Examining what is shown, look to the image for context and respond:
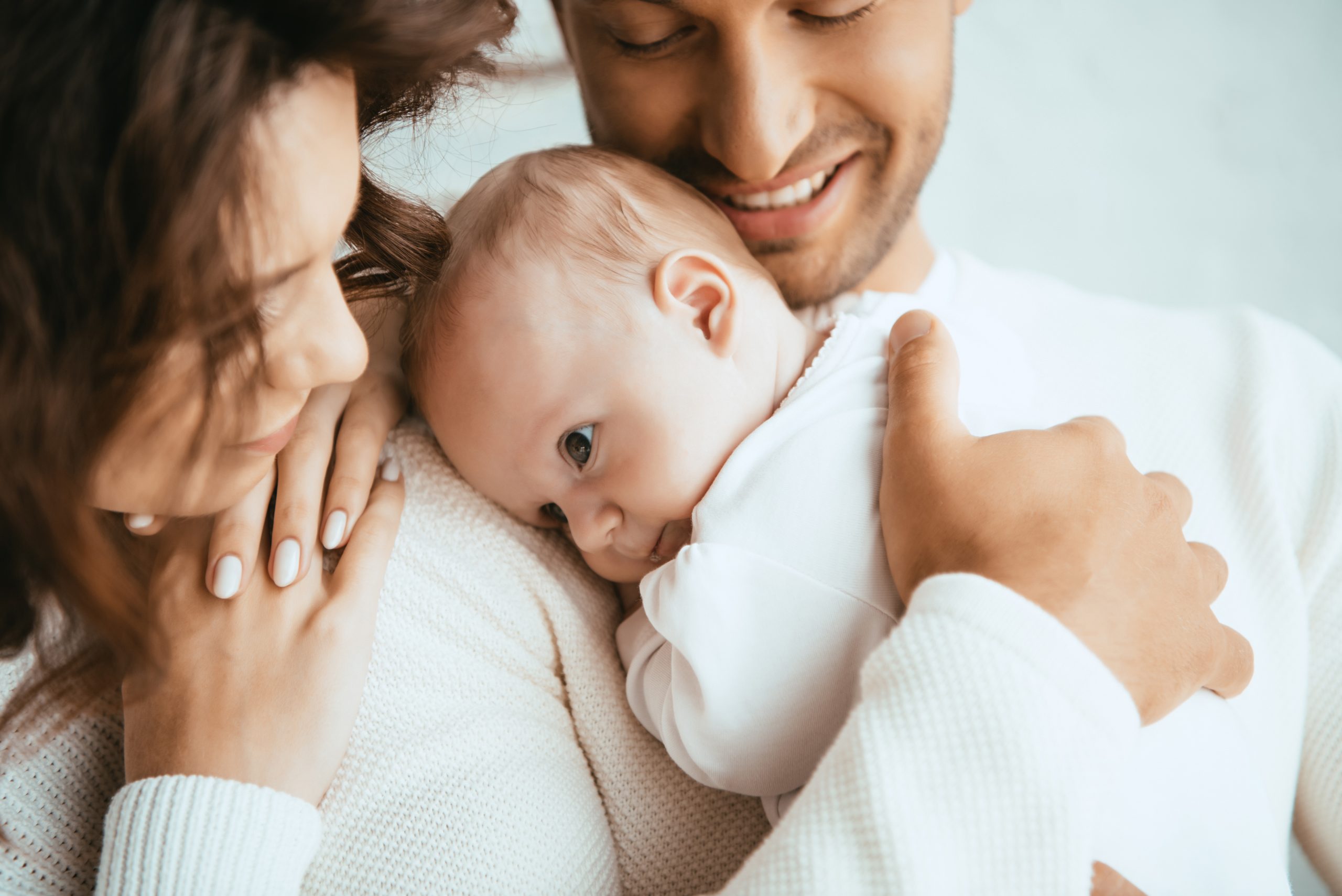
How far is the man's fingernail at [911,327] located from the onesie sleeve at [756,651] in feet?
1.18

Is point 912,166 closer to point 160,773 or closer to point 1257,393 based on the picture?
point 1257,393

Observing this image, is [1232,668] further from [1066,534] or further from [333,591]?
[333,591]

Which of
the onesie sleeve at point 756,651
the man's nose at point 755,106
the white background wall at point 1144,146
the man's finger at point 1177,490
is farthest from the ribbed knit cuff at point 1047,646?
the white background wall at point 1144,146

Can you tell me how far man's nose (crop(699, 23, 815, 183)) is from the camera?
4.06ft

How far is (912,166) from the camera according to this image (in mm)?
1528

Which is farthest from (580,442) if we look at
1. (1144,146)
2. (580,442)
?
(1144,146)

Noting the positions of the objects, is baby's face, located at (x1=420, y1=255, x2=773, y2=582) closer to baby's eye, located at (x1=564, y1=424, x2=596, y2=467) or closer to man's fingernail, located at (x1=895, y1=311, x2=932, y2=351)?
baby's eye, located at (x1=564, y1=424, x2=596, y2=467)

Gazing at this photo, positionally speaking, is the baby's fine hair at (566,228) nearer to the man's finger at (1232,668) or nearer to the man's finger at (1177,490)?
the man's finger at (1177,490)

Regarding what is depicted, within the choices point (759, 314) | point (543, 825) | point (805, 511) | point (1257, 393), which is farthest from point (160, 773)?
point (1257, 393)

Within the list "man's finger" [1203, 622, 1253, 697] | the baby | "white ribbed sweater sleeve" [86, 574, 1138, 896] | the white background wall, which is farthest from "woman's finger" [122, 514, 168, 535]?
the white background wall

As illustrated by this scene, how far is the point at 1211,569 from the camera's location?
1.08 metres

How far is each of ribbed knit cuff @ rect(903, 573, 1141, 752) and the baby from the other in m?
0.18

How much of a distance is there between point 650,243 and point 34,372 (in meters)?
0.67

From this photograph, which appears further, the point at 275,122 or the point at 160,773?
the point at 160,773
